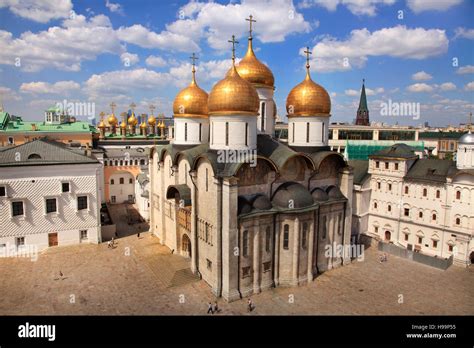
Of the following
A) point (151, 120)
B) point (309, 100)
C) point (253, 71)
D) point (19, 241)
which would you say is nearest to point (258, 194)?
point (309, 100)

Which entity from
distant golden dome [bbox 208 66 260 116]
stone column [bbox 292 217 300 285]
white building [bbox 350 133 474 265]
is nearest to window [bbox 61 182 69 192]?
distant golden dome [bbox 208 66 260 116]

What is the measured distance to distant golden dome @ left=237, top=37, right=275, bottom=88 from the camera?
2372 centimetres

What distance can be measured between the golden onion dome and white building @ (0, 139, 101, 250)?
315 inches

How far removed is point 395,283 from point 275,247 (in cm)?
808

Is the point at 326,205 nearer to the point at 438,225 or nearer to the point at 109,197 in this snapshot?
the point at 438,225

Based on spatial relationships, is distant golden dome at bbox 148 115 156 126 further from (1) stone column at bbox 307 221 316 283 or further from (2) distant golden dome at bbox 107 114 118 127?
(1) stone column at bbox 307 221 316 283

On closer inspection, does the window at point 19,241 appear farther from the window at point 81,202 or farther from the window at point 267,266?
the window at point 267,266

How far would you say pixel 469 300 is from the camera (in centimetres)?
1888

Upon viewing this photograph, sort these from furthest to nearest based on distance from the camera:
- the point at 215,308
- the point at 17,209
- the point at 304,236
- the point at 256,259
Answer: the point at 17,209 → the point at 304,236 → the point at 256,259 → the point at 215,308

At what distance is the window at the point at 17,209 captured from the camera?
24.2m

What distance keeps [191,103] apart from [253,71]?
539 cm

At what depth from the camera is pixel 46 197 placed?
25.0m

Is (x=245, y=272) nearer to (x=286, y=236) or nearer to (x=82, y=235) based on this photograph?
(x=286, y=236)
